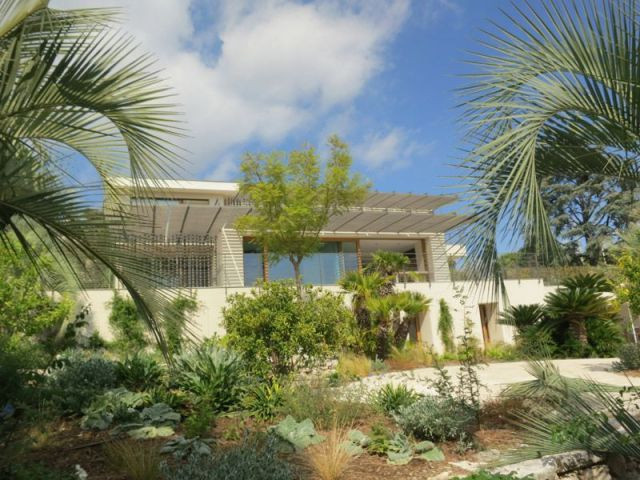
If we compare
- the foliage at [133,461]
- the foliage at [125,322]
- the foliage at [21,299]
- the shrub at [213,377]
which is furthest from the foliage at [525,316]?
the foliage at [133,461]

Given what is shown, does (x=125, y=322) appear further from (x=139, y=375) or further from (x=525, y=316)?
(x=525, y=316)

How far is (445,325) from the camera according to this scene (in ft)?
65.3

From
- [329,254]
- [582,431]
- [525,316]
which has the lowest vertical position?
[582,431]

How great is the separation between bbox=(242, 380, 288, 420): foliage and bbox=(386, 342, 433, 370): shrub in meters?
8.00

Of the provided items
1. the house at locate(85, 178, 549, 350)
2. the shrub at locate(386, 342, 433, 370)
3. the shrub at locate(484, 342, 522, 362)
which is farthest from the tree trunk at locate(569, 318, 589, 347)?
the shrub at locate(386, 342, 433, 370)

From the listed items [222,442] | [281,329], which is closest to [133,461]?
[222,442]

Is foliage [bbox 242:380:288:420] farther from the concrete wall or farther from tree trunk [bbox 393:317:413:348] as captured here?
tree trunk [bbox 393:317:413:348]

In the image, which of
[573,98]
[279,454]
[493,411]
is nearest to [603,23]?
[573,98]

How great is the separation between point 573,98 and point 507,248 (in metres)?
1.22

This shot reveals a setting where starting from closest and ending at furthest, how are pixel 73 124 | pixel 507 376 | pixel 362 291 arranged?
pixel 73 124
pixel 507 376
pixel 362 291

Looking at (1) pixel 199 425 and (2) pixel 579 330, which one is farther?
(2) pixel 579 330

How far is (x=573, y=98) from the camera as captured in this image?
353 centimetres

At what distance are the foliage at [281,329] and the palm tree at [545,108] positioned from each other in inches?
221

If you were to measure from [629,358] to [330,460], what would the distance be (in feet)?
33.5
